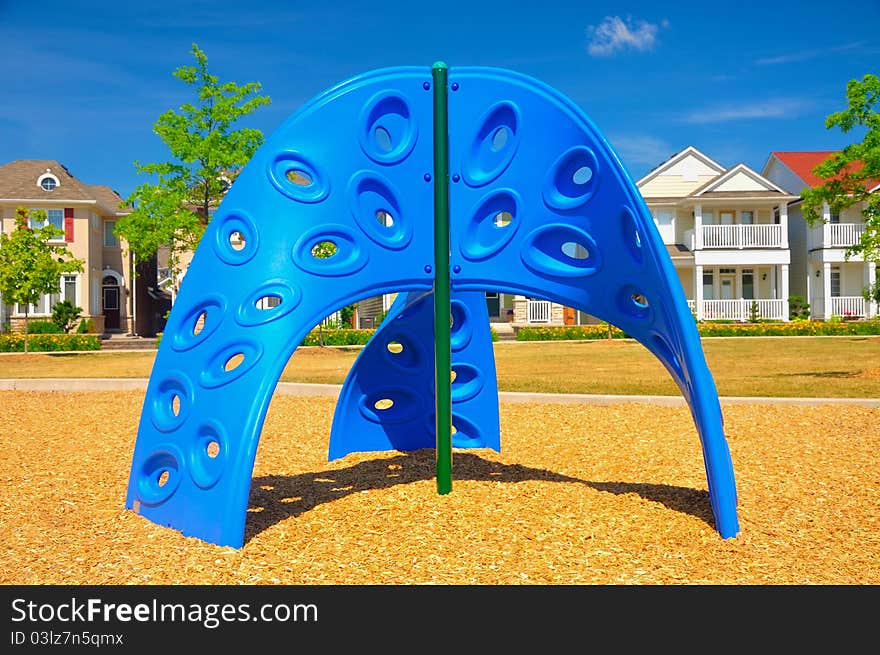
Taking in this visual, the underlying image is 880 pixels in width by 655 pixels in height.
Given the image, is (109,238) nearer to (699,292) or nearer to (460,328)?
(699,292)

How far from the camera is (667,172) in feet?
134

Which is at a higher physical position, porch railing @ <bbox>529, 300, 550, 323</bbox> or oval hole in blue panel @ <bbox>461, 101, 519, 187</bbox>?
oval hole in blue panel @ <bbox>461, 101, 519, 187</bbox>

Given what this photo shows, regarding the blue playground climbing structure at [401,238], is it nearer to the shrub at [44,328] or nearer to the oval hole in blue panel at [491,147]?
the oval hole in blue panel at [491,147]

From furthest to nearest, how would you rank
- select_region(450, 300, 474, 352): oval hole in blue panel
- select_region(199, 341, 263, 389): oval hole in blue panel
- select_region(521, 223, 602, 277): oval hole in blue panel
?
select_region(450, 300, 474, 352): oval hole in blue panel
select_region(521, 223, 602, 277): oval hole in blue panel
select_region(199, 341, 263, 389): oval hole in blue panel

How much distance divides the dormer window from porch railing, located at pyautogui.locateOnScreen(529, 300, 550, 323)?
932 inches

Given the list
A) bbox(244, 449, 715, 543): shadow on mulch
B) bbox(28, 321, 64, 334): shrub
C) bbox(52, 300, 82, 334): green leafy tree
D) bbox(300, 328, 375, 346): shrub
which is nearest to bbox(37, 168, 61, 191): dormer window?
bbox(52, 300, 82, 334): green leafy tree

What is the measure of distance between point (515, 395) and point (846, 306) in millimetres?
30522

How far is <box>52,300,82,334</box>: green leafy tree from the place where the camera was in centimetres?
3441

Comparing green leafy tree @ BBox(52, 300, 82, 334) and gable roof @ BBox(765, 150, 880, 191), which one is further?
gable roof @ BBox(765, 150, 880, 191)

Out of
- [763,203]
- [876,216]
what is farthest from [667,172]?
[876,216]

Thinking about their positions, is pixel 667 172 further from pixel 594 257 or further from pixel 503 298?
pixel 594 257

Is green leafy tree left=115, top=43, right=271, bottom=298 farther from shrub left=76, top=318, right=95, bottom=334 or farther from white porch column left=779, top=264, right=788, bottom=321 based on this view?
white porch column left=779, top=264, right=788, bottom=321

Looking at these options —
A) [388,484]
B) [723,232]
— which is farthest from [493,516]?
[723,232]

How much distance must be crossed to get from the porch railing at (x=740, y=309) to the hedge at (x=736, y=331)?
5860 mm
